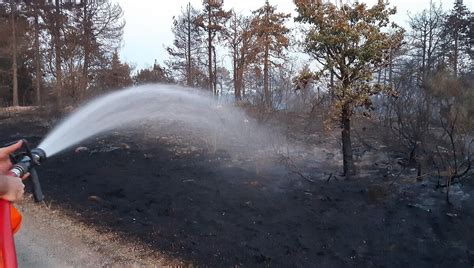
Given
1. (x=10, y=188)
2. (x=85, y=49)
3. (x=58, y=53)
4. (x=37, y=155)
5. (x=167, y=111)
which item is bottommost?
(x=10, y=188)

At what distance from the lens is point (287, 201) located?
23.0 ft

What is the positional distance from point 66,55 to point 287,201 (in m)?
13.2

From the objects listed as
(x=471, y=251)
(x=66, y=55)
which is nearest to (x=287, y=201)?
(x=471, y=251)

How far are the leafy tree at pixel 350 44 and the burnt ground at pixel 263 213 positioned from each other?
1.74 m

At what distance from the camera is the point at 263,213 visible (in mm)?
6402

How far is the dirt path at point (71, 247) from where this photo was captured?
4.49m

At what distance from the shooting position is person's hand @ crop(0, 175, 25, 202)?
1691 millimetres

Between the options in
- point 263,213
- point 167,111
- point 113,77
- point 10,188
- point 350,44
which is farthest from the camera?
point 113,77

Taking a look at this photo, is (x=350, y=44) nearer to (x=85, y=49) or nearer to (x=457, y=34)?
(x=85, y=49)

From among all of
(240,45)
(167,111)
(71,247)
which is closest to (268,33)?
(240,45)

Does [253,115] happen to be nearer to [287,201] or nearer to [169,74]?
[287,201]

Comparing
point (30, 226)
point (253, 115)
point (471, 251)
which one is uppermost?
point (253, 115)

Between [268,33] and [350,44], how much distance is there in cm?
1368

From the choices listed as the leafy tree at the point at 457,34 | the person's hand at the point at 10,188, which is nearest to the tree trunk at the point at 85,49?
the person's hand at the point at 10,188
